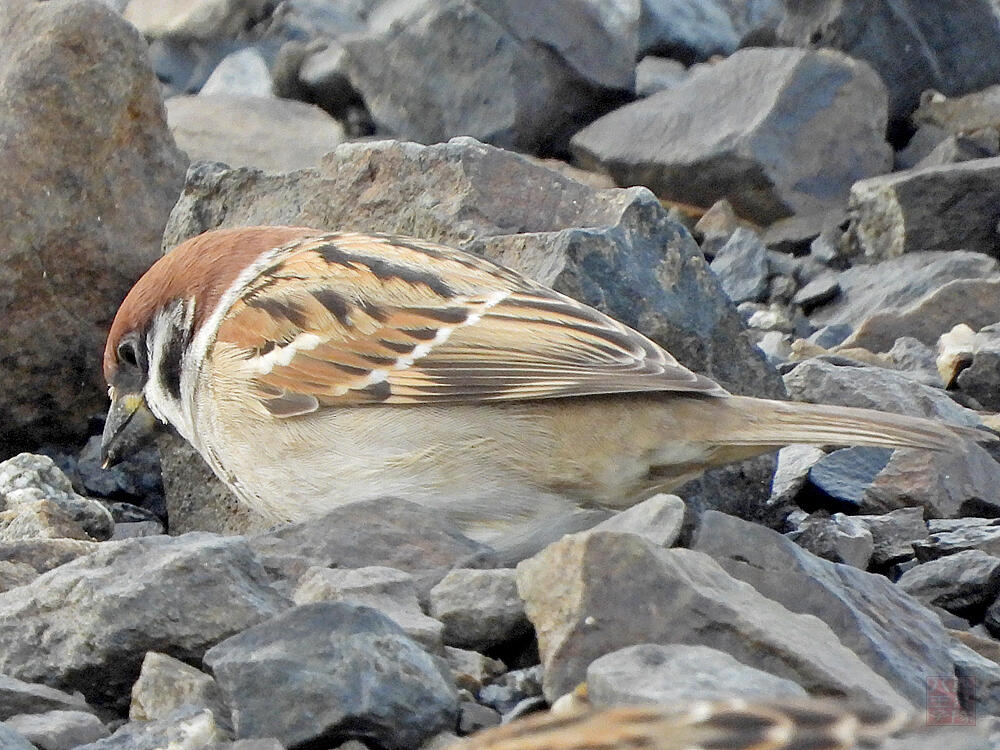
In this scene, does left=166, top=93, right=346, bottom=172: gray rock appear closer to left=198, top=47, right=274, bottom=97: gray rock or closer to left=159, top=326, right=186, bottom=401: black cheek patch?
left=198, top=47, right=274, bottom=97: gray rock

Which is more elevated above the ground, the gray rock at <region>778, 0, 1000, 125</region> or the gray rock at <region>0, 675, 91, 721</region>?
the gray rock at <region>0, 675, 91, 721</region>

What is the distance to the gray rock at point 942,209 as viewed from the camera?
9.32 meters

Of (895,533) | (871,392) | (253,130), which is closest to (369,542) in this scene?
(895,533)

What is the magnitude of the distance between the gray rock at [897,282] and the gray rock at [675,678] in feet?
18.0

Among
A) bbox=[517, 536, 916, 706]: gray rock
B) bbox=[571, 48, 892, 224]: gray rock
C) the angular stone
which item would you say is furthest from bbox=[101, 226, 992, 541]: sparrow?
bbox=[571, 48, 892, 224]: gray rock

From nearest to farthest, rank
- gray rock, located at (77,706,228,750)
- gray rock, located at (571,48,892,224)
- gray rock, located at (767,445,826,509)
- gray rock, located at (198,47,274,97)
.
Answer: gray rock, located at (77,706,228,750) → gray rock, located at (767,445,826,509) → gray rock, located at (571,48,892,224) → gray rock, located at (198,47,274,97)

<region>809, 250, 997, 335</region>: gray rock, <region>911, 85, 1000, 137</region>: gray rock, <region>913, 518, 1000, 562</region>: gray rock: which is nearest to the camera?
<region>913, 518, 1000, 562</region>: gray rock

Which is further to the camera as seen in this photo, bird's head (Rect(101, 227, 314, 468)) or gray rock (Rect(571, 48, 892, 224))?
gray rock (Rect(571, 48, 892, 224))

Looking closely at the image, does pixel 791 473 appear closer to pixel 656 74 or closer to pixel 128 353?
pixel 128 353

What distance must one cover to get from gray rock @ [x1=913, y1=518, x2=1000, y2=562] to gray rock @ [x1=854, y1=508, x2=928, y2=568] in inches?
1.4

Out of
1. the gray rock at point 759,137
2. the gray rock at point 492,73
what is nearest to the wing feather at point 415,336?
the gray rock at point 759,137

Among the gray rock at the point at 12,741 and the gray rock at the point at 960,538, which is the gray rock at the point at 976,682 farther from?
the gray rock at the point at 12,741

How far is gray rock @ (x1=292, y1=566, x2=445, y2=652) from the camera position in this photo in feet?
12.1

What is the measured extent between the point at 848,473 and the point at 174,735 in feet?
11.2
